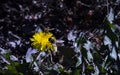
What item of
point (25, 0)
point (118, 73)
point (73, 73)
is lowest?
point (118, 73)

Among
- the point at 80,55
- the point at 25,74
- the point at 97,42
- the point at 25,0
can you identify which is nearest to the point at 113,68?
the point at 80,55

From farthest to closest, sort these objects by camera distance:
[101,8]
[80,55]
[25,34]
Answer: [101,8], [25,34], [80,55]

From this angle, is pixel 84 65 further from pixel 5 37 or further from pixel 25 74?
pixel 5 37

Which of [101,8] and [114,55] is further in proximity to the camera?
[101,8]

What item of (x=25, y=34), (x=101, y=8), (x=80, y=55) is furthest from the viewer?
(x=101, y=8)

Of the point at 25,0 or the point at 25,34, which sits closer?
the point at 25,34

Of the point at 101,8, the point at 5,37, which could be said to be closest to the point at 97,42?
the point at 101,8

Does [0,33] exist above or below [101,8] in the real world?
above

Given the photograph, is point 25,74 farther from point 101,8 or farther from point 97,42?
point 101,8

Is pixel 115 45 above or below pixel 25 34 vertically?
below
